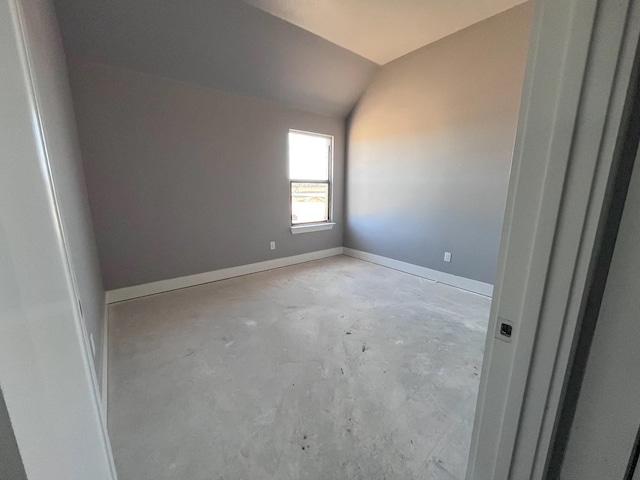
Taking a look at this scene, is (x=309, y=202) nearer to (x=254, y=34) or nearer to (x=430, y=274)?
(x=430, y=274)

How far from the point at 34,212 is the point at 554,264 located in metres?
0.95

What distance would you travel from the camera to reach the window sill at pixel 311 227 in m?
4.20

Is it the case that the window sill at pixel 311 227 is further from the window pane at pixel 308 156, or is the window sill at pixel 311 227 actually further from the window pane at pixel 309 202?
the window pane at pixel 308 156

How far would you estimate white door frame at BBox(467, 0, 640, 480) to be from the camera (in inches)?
18.8

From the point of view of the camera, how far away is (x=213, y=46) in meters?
2.72

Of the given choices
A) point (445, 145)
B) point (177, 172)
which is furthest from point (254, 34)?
point (445, 145)

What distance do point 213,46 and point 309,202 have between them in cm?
236

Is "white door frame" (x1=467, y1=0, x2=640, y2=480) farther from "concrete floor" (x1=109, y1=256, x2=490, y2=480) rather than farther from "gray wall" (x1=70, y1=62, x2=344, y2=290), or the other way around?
"gray wall" (x1=70, y1=62, x2=344, y2=290)

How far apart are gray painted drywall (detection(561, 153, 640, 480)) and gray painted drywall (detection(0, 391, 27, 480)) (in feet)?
3.24

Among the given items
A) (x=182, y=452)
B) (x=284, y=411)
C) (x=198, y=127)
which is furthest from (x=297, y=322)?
(x=198, y=127)

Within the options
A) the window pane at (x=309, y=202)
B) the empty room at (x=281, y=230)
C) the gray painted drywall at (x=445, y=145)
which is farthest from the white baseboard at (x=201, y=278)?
the gray painted drywall at (x=445, y=145)

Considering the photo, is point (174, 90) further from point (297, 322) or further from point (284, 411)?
point (284, 411)

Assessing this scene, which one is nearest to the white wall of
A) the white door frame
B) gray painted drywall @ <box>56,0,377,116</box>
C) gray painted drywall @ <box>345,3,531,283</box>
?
the white door frame

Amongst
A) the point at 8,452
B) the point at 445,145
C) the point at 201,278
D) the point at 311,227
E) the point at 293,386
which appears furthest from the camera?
the point at 311,227
